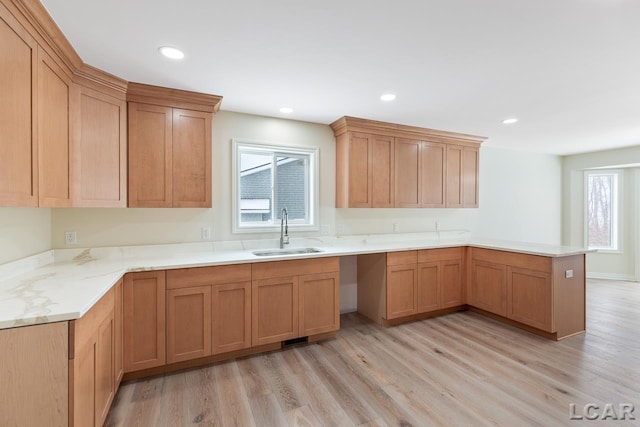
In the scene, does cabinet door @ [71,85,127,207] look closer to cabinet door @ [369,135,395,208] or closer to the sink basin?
the sink basin

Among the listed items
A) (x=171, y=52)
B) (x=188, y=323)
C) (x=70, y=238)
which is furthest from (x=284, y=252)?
(x=171, y=52)

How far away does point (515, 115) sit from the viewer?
3.37 meters

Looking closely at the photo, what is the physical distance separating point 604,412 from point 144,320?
10.7 feet

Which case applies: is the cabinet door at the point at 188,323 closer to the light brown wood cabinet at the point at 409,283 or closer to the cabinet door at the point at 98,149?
the cabinet door at the point at 98,149

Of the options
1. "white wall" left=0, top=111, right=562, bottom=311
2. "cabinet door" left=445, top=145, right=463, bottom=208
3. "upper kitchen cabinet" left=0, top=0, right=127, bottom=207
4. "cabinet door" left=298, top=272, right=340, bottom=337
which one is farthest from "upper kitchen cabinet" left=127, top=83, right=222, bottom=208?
"cabinet door" left=445, top=145, right=463, bottom=208

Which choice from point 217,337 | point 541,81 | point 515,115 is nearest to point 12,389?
point 217,337

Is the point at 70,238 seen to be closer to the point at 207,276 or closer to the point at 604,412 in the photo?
the point at 207,276

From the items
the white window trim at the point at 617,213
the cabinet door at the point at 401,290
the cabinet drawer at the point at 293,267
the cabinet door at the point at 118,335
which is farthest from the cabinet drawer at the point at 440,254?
the white window trim at the point at 617,213

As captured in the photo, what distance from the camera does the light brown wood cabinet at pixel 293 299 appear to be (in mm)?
2678

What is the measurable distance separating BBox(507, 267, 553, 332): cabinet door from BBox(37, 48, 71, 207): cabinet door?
419cm

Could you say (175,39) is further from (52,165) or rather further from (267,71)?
(52,165)

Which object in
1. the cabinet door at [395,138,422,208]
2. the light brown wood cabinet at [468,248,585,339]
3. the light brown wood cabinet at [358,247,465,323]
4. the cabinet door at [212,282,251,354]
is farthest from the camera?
the cabinet door at [395,138,422,208]

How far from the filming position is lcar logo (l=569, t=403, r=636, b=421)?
6.17ft

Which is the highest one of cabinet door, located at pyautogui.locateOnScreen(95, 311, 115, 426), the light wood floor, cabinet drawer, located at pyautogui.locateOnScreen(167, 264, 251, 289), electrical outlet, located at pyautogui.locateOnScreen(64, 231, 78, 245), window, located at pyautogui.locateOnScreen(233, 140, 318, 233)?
window, located at pyautogui.locateOnScreen(233, 140, 318, 233)
